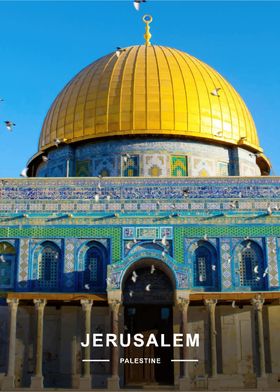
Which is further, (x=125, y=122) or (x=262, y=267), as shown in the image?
(x=125, y=122)

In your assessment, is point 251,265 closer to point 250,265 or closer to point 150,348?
point 250,265

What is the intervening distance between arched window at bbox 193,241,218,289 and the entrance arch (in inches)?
32.2

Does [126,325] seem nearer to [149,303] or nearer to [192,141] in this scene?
[149,303]

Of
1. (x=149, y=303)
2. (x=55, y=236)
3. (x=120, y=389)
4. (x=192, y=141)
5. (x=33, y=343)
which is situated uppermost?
(x=192, y=141)

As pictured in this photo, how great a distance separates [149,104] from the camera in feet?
74.1

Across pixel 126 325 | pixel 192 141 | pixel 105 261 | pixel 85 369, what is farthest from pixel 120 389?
pixel 192 141

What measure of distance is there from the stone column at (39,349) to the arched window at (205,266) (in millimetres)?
4453

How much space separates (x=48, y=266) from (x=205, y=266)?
4.56m

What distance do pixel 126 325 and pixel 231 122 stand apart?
28.3ft

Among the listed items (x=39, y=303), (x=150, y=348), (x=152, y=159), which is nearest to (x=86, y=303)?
(x=39, y=303)

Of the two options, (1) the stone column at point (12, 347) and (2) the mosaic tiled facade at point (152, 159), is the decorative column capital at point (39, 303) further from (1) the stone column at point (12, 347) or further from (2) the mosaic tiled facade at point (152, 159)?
(2) the mosaic tiled facade at point (152, 159)

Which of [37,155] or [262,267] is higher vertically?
[37,155]

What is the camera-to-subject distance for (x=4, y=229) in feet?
62.6

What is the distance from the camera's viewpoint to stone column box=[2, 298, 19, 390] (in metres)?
17.3
